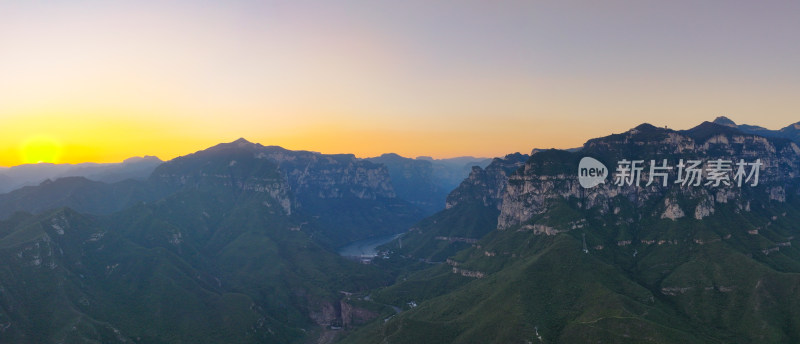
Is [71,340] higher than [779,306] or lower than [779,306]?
lower

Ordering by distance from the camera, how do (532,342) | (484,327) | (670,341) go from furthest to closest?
1. (484,327)
2. (532,342)
3. (670,341)

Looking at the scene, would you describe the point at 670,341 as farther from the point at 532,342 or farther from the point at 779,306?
the point at 779,306

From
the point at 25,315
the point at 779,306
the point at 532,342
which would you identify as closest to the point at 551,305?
the point at 532,342

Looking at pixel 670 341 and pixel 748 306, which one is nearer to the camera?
pixel 670 341

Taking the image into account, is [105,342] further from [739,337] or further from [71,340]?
[739,337]

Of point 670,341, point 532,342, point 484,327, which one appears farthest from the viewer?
point 484,327

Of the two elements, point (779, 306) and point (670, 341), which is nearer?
point (670, 341)

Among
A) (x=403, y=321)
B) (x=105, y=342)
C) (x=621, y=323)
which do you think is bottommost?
(x=105, y=342)

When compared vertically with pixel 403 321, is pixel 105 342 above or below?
below

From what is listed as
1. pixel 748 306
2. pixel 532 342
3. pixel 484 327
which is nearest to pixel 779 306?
pixel 748 306
